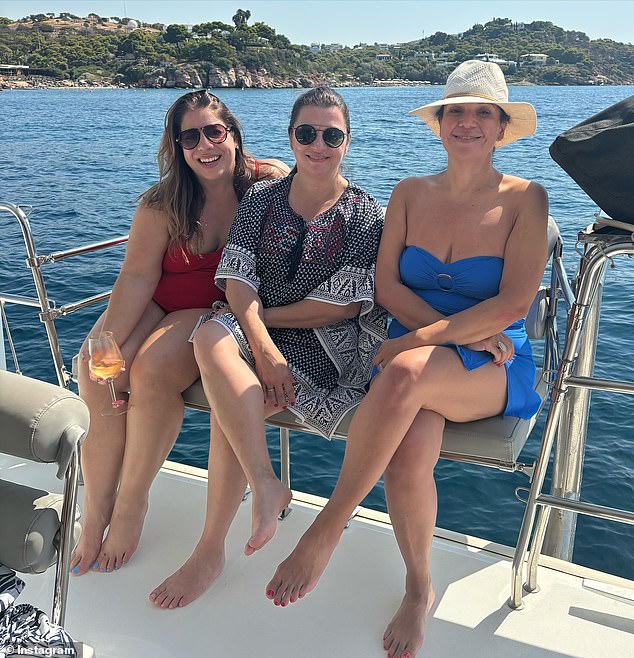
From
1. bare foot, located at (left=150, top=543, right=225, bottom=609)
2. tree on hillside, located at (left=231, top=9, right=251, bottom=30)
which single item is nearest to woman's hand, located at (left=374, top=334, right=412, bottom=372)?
bare foot, located at (left=150, top=543, right=225, bottom=609)

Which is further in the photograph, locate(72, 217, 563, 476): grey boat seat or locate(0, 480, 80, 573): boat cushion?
locate(72, 217, 563, 476): grey boat seat

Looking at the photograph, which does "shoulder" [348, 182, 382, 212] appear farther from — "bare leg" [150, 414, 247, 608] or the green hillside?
the green hillside

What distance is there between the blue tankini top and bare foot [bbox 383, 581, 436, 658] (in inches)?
24.0

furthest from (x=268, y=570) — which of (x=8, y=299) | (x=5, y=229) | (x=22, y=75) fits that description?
(x=22, y=75)

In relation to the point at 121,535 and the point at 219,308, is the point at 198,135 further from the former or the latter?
the point at 121,535

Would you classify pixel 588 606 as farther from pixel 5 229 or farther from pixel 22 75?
pixel 22 75

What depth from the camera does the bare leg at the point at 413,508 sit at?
1774 millimetres

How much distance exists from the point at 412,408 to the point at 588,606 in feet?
2.53

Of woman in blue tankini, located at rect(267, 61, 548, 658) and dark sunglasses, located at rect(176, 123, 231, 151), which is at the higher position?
dark sunglasses, located at rect(176, 123, 231, 151)

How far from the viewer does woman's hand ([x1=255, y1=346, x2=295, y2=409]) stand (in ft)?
6.66

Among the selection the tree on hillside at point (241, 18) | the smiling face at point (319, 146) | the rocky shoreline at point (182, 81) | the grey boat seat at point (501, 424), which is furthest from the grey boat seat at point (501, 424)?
the tree on hillside at point (241, 18)

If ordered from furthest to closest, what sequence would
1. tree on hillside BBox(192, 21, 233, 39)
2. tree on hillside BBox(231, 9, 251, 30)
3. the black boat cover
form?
tree on hillside BBox(231, 9, 251, 30) → tree on hillside BBox(192, 21, 233, 39) → the black boat cover

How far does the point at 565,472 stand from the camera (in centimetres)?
218

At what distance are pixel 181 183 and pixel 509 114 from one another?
1.08m
